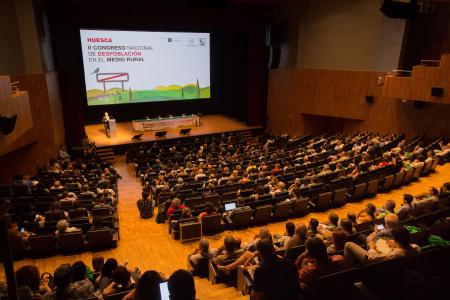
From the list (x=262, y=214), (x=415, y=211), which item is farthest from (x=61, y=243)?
(x=415, y=211)

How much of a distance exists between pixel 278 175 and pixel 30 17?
10.3m

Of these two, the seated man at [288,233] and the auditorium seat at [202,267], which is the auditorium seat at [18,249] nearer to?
the auditorium seat at [202,267]

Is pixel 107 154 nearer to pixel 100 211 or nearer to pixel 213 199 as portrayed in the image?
pixel 100 211

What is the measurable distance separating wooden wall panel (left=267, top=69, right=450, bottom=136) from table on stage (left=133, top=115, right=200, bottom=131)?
463 centimetres

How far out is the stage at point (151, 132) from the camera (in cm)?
1719

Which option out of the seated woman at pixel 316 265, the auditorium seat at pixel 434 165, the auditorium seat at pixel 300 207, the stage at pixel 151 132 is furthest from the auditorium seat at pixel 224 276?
the stage at pixel 151 132

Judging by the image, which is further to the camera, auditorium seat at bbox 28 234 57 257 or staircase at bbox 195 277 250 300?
auditorium seat at bbox 28 234 57 257

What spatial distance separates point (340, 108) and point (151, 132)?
961 centimetres

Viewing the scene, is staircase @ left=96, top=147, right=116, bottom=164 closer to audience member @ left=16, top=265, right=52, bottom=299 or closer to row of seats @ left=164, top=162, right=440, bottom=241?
row of seats @ left=164, top=162, right=440, bottom=241

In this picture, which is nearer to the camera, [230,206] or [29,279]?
[29,279]

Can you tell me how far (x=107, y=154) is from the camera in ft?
53.3

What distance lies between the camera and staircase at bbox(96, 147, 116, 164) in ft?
52.7

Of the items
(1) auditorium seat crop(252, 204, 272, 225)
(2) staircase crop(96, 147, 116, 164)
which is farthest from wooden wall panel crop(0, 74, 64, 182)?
(1) auditorium seat crop(252, 204, 272, 225)

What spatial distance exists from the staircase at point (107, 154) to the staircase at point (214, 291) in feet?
37.5
